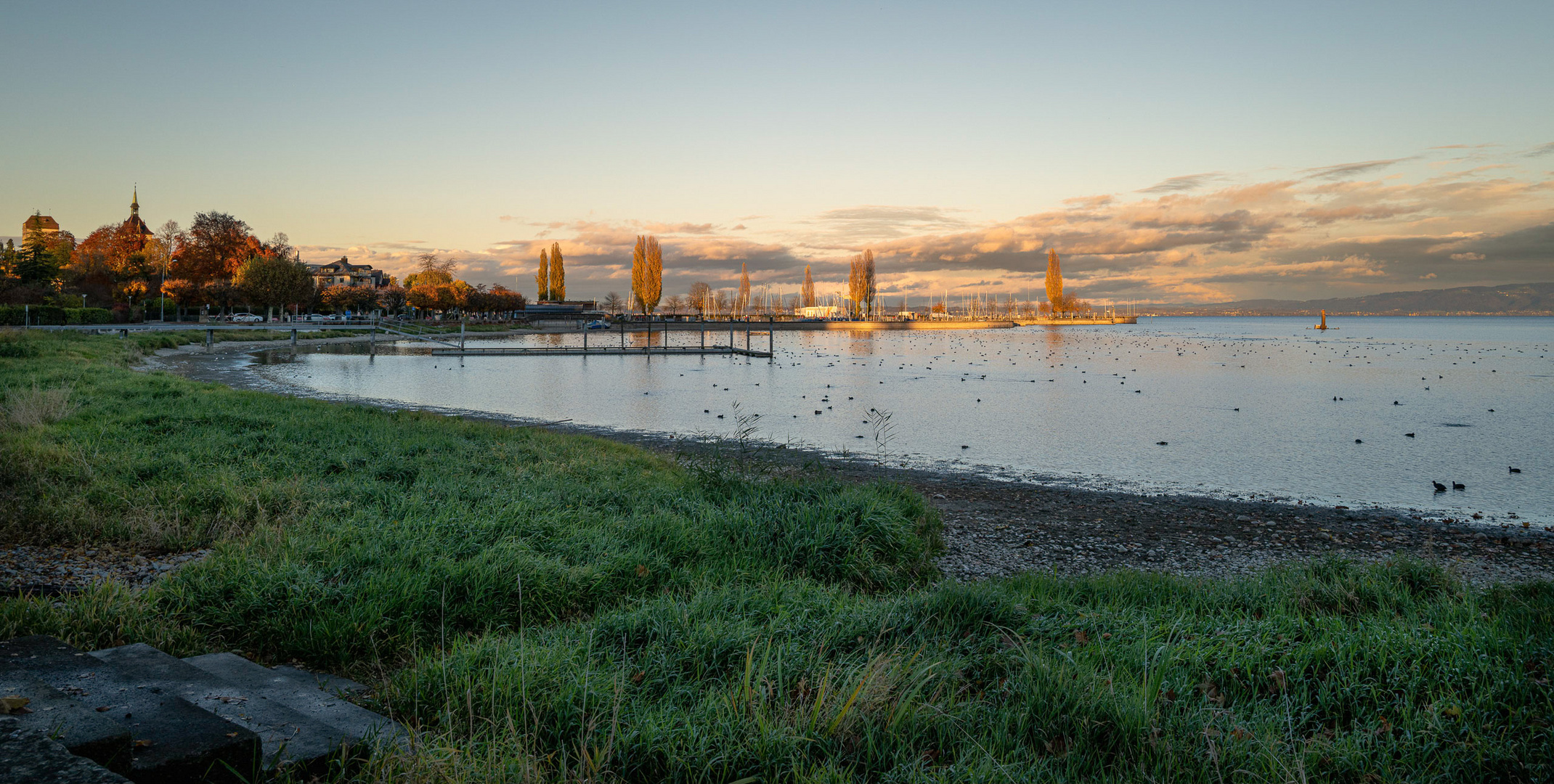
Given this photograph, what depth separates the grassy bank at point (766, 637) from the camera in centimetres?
319

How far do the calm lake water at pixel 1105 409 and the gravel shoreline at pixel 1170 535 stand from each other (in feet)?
4.61

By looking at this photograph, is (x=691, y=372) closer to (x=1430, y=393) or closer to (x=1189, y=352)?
(x=1430, y=393)

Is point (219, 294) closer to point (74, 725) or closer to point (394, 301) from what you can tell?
point (394, 301)

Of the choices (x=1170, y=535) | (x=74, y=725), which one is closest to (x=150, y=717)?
(x=74, y=725)

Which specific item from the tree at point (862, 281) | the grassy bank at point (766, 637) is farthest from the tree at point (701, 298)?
the grassy bank at point (766, 637)

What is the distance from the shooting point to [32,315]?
5212cm

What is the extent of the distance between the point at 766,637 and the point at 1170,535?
21.4ft

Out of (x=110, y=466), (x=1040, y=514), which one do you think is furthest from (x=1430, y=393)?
(x=110, y=466)

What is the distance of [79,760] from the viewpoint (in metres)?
2.26

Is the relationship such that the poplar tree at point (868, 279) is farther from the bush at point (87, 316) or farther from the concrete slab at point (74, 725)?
the concrete slab at point (74, 725)

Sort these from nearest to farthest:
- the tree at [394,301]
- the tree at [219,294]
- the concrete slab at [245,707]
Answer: the concrete slab at [245,707] < the tree at [219,294] < the tree at [394,301]

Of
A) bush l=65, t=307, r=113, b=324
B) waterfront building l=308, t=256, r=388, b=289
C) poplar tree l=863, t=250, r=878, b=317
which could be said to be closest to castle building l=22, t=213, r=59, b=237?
waterfront building l=308, t=256, r=388, b=289

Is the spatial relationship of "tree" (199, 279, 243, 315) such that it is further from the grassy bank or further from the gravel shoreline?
the gravel shoreline

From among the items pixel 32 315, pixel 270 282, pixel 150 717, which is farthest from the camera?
pixel 270 282
